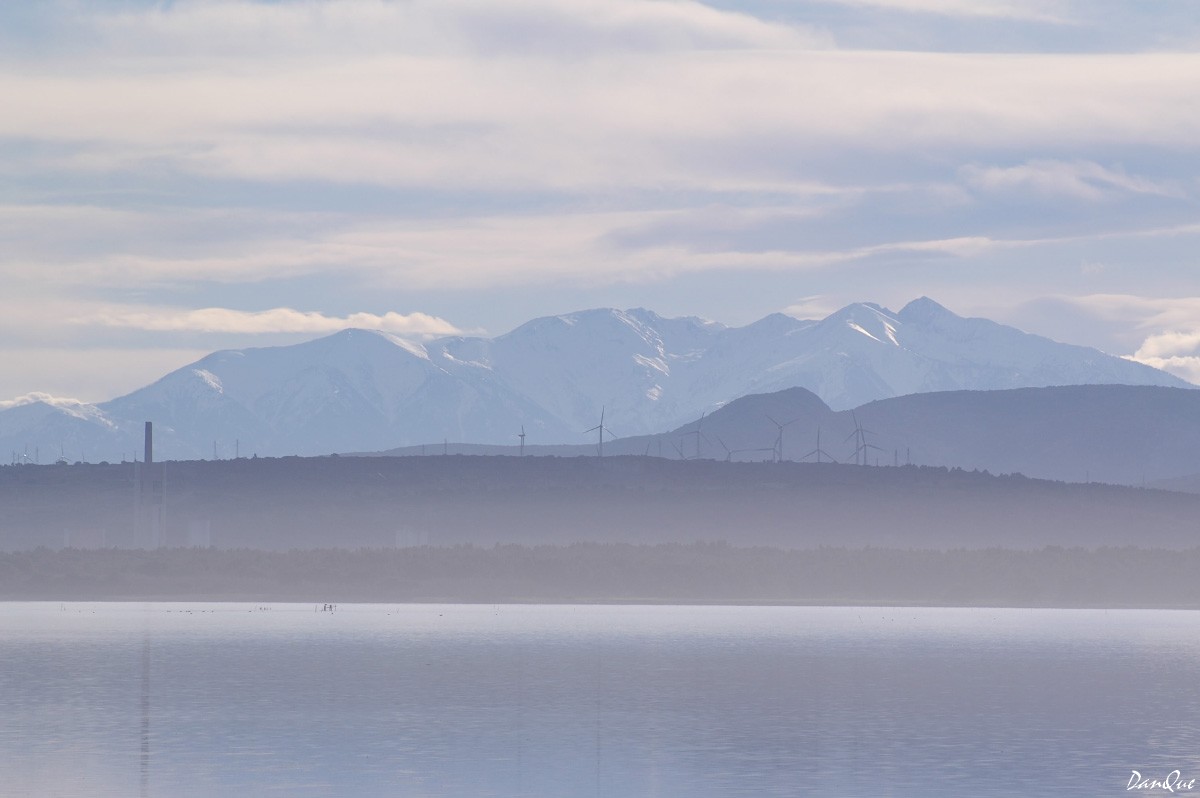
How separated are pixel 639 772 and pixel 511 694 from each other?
24.9 metres

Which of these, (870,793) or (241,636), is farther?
(241,636)

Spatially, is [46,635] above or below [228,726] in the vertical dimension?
above

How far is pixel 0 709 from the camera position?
234ft

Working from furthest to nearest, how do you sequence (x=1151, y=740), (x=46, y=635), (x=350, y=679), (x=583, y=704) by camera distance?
(x=46, y=635) → (x=350, y=679) → (x=583, y=704) → (x=1151, y=740)

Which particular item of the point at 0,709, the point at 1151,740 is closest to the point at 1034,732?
the point at 1151,740

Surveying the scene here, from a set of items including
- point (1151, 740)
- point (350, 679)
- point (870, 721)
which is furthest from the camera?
point (350, 679)

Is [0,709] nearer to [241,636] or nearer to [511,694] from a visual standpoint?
[511,694]

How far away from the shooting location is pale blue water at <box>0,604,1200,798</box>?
5384cm
